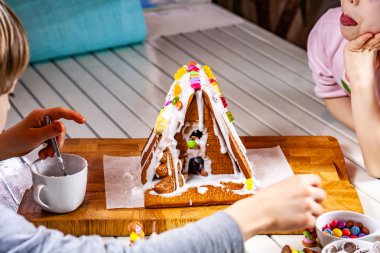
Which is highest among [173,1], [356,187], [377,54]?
[377,54]

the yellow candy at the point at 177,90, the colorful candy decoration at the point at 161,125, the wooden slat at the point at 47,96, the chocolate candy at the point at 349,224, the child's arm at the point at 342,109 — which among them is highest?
the yellow candy at the point at 177,90

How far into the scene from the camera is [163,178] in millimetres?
1458

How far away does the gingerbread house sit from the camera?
1420mm

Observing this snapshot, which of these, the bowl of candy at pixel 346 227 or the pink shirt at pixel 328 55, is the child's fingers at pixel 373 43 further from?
the bowl of candy at pixel 346 227

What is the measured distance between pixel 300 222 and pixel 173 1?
1.97 m

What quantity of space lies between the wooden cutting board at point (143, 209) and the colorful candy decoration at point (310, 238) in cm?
4

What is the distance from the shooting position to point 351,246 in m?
1.24

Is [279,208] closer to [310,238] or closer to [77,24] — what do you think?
[310,238]

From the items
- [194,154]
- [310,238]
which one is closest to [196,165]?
[194,154]

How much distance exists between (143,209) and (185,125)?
0.18 m

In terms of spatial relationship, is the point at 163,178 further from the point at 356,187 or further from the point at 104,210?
the point at 356,187

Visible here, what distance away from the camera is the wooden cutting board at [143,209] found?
1.38m

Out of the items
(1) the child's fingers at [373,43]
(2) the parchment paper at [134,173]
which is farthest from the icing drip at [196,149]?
(1) the child's fingers at [373,43]

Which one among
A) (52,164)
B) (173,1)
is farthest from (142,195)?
(173,1)
